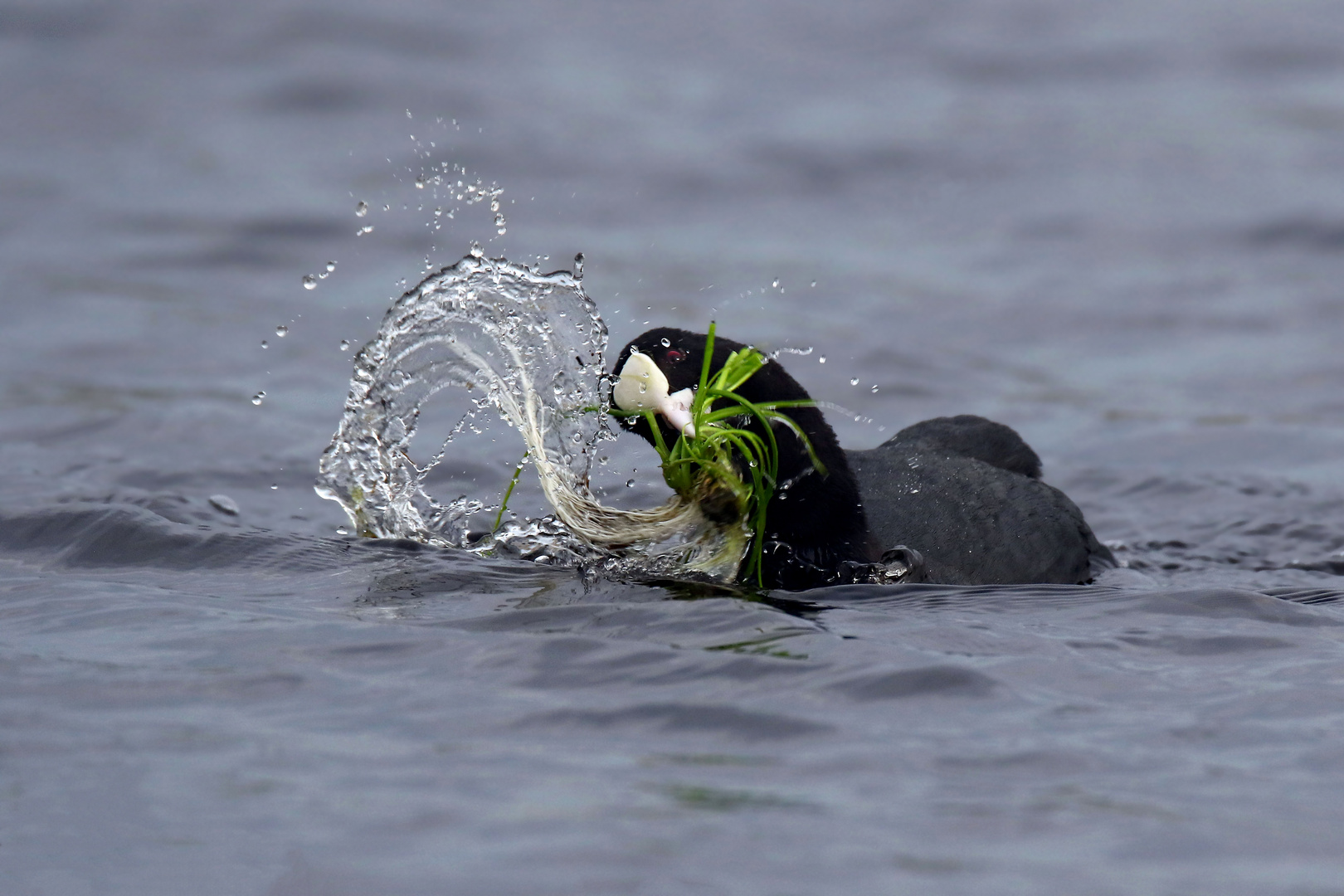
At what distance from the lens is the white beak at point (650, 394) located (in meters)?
4.23

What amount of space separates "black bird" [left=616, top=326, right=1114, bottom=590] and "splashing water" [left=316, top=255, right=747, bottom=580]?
0.19 m

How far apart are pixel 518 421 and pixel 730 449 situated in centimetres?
66

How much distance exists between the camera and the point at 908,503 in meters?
4.97

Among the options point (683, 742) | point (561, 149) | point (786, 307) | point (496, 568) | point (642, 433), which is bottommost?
point (683, 742)

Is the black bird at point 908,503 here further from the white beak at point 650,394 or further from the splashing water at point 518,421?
the splashing water at point 518,421

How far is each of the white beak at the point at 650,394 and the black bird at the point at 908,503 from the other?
2cm

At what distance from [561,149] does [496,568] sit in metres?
7.53

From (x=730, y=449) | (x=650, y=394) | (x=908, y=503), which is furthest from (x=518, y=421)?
(x=908, y=503)

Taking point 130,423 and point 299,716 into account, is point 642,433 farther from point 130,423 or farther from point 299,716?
point 130,423

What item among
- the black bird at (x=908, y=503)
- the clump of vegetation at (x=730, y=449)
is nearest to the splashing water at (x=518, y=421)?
the clump of vegetation at (x=730, y=449)

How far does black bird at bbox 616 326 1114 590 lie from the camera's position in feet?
14.4

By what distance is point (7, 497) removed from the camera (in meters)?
5.56

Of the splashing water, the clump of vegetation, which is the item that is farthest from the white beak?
the splashing water

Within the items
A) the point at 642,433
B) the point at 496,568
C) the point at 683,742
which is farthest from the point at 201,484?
the point at 683,742
